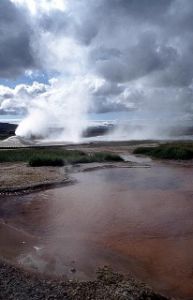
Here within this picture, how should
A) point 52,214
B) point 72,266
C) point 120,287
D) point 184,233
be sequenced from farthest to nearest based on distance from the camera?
point 52,214, point 184,233, point 72,266, point 120,287

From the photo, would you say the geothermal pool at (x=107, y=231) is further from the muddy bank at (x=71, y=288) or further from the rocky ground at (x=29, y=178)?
the rocky ground at (x=29, y=178)

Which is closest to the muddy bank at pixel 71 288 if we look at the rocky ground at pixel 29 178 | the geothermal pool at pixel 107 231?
the geothermal pool at pixel 107 231

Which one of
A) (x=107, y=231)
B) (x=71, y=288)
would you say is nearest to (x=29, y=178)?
(x=107, y=231)

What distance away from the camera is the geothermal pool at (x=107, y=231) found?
9.05 m

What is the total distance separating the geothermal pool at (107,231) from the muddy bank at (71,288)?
2.32 feet

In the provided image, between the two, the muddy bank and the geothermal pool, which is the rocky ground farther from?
the muddy bank

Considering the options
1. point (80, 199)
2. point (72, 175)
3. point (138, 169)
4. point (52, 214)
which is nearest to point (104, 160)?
point (138, 169)

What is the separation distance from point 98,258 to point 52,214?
4.76m

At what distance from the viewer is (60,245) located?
1071 cm

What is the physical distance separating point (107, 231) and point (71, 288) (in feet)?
15.5

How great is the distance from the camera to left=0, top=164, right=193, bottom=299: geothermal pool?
29.7 feet

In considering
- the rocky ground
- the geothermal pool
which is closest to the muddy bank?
the geothermal pool

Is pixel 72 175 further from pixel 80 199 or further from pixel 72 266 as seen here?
pixel 72 266

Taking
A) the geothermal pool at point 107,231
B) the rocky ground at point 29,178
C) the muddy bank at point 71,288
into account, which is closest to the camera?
the muddy bank at point 71,288
